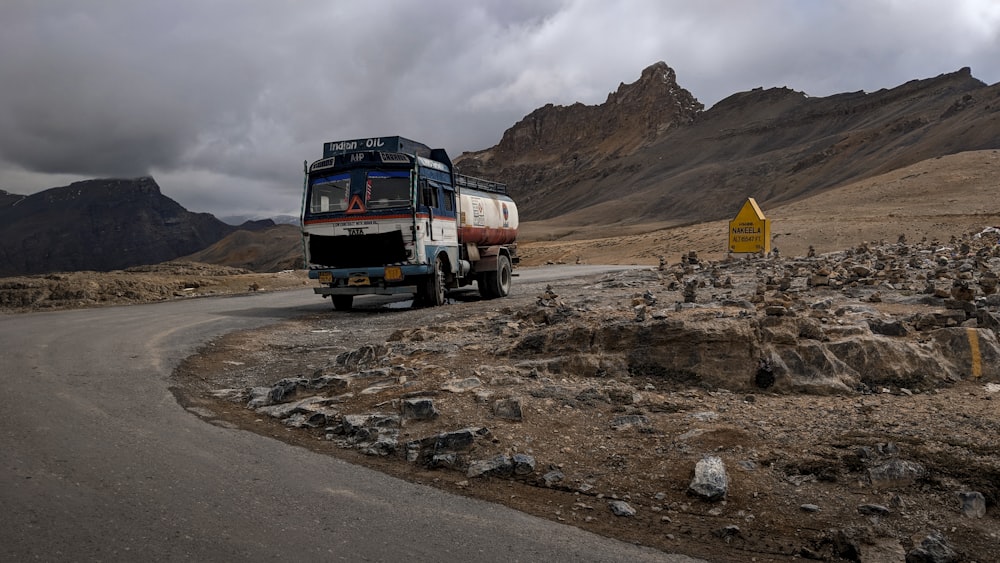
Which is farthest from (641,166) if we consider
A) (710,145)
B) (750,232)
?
(750,232)

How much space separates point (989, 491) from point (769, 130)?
134m

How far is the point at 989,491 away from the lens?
4.04 m

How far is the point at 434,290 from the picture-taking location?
1497 centimetres

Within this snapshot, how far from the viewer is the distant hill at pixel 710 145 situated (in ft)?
280

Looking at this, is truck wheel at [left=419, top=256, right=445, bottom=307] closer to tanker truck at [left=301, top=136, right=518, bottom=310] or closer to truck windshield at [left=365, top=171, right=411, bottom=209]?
tanker truck at [left=301, top=136, right=518, bottom=310]

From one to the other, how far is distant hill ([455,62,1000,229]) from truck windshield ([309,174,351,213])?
7348 centimetres

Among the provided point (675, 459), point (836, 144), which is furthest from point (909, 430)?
point (836, 144)

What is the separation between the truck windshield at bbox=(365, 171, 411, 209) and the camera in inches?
556

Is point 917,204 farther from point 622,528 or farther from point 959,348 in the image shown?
point 622,528

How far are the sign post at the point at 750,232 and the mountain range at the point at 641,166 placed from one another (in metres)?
55.4

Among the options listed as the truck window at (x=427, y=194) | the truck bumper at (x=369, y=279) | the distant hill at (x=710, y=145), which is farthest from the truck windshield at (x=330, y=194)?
the distant hill at (x=710, y=145)

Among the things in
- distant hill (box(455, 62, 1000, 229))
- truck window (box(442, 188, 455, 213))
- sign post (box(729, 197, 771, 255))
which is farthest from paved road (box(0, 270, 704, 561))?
distant hill (box(455, 62, 1000, 229))

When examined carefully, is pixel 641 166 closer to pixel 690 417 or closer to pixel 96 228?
pixel 690 417

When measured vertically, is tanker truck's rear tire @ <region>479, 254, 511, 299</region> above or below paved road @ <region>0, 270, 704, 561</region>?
above
